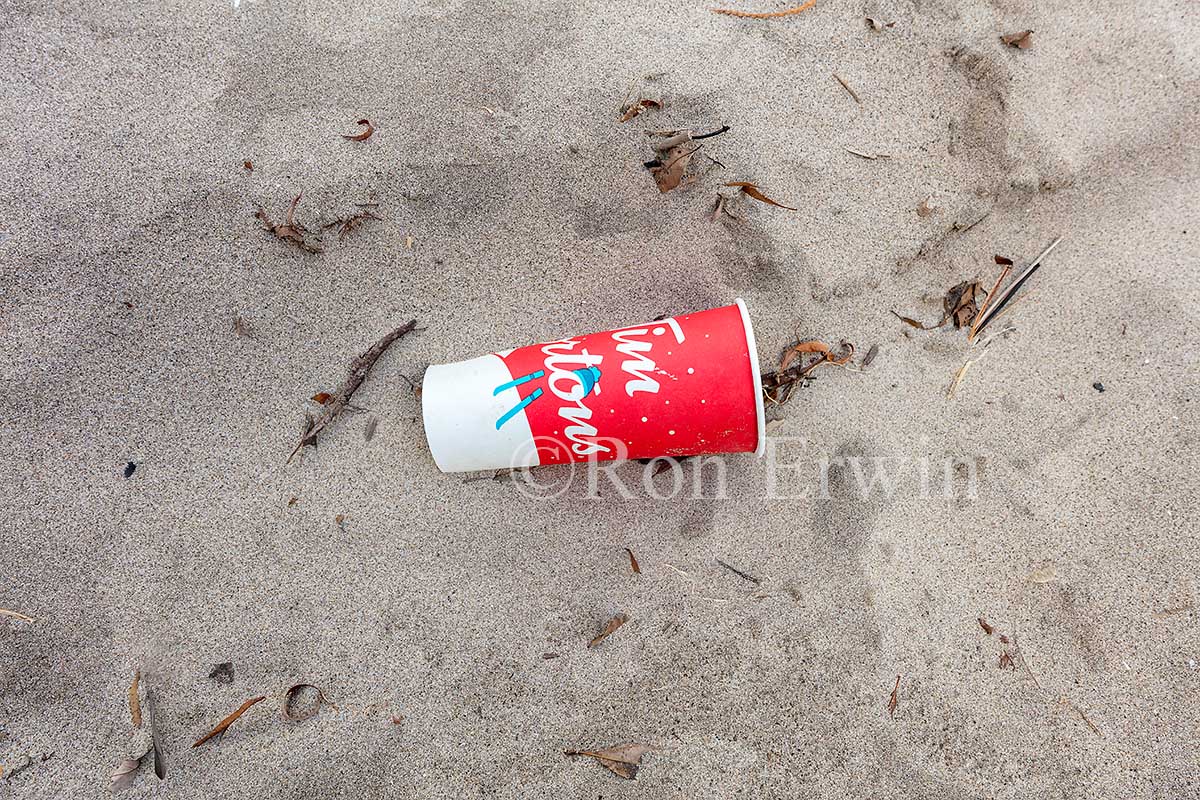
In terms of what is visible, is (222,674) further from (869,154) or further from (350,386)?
(869,154)

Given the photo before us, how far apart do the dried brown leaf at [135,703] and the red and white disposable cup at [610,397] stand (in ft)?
2.60

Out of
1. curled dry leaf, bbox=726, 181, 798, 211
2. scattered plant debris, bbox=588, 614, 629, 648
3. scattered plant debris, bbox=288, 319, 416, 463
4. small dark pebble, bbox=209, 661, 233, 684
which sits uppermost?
curled dry leaf, bbox=726, 181, 798, 211

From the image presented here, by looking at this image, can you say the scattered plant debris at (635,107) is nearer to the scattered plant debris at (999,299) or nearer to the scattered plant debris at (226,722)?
the scattered plant debris at (999,299)

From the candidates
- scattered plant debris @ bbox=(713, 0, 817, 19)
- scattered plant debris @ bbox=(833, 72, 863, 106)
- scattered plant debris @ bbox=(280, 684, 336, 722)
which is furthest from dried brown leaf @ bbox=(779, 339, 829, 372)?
scattered plant debris @ bbox=(280, 684, 336, 722)

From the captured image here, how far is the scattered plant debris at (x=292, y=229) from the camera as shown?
155cm

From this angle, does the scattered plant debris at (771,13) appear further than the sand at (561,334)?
Yes

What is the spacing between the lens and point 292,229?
1.55m

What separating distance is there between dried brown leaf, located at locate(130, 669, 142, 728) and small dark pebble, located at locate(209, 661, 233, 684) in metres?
0.15

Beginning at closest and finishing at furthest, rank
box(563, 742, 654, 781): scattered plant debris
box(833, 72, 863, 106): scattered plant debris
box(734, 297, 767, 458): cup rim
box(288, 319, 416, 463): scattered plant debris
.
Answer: box(734, 297, 767, 458): cup rim
box(563, 742, 654, 781): scattered plant debris
box(288, 319, 416, 463): scattered plant debris
box(833, 72, 863, 106): scattered plant debris

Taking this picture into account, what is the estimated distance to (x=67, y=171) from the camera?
5.08ft

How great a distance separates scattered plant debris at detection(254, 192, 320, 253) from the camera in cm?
155

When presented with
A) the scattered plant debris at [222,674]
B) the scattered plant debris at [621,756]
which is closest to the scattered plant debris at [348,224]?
the scattered plant debris at [222,674]

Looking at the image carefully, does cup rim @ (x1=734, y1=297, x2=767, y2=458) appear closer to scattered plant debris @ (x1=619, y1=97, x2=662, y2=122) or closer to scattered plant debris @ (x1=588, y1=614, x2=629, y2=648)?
scattered plant debris @ (x1=588, y1=614, x2=629, y2=648)

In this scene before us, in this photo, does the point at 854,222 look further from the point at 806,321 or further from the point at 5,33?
the point at 5,33
